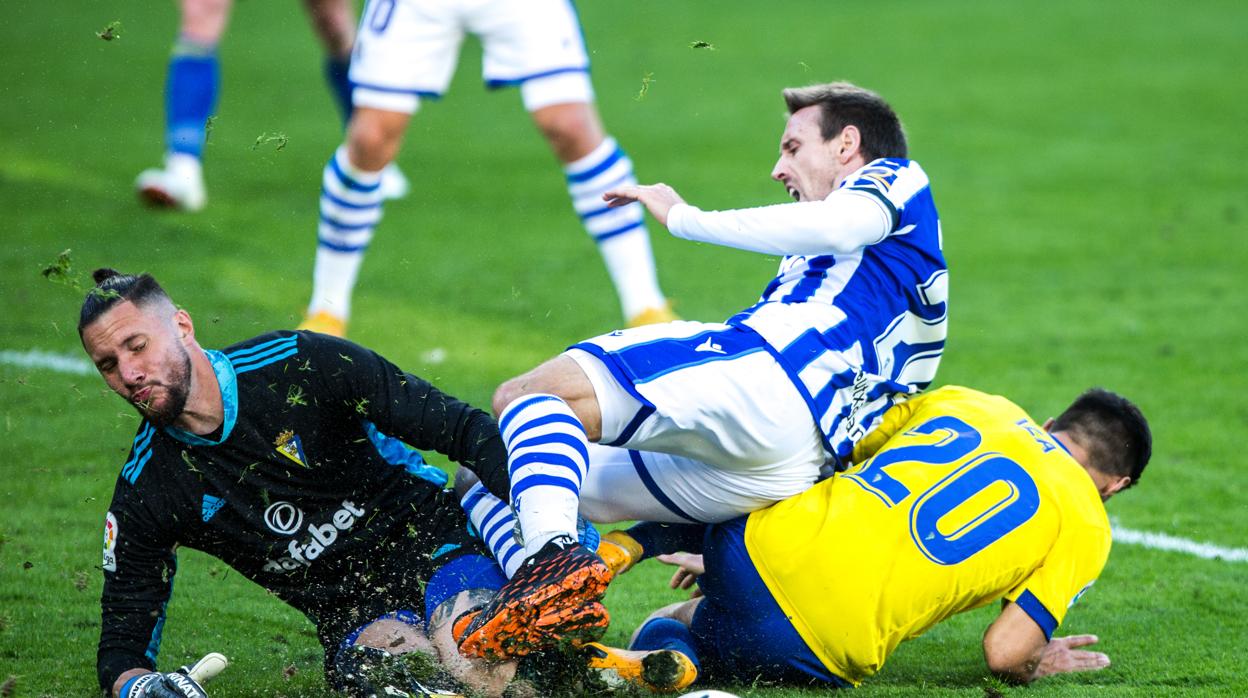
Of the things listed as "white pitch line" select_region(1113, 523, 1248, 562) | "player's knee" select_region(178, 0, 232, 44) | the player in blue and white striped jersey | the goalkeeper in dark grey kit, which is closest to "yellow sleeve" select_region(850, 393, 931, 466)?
the player in blue and white striped jersey

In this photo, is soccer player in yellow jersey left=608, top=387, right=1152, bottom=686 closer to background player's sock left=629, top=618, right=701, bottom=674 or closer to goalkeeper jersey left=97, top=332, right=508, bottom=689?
background player's sock left=629, top=618, right=701, bottom=674

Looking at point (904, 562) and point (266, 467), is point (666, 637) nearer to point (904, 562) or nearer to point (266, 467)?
point (904, 562)

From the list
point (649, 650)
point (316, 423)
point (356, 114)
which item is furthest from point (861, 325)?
point (356, 114)

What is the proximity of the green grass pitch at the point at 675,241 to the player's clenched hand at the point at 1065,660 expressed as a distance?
0.18ft

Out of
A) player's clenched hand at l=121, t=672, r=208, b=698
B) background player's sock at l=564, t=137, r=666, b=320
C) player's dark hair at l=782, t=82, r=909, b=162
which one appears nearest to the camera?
player's clenched hand at l=121, t=672, r=208, b=698

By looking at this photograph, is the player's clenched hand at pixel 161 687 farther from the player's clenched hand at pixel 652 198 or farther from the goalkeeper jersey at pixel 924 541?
the player's clenched hand at pixel 652 198

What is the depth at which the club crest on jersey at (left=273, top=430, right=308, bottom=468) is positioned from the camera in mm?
3770

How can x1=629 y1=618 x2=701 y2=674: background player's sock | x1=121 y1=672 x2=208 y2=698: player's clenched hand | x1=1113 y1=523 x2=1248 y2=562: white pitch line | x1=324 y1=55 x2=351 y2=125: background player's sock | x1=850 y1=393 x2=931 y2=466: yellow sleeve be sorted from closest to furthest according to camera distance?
x1=121 y1=672 x2=208 y2=698: player's clenched hand, x1=629 y1=618 x2=701 y2=674: background player's sock, x1=850 y1=393 x2=931 y2=466: yellow sleeve, x1=1113 y1=523 x2=1248 y2=562: white pitch line, x1=324 y1=55 x2=351 y2=125: background player's sock

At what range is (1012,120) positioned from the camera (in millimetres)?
13109

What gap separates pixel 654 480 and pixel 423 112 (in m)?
9.18

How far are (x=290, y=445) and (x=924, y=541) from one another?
1.64 meters

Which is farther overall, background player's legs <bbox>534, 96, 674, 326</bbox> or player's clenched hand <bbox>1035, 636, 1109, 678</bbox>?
background player's legs <bbox>534, 96, 674, 326</bbox>

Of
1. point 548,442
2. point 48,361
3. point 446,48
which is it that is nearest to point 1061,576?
point 548,442

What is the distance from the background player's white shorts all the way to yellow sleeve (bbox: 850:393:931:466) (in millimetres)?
233
